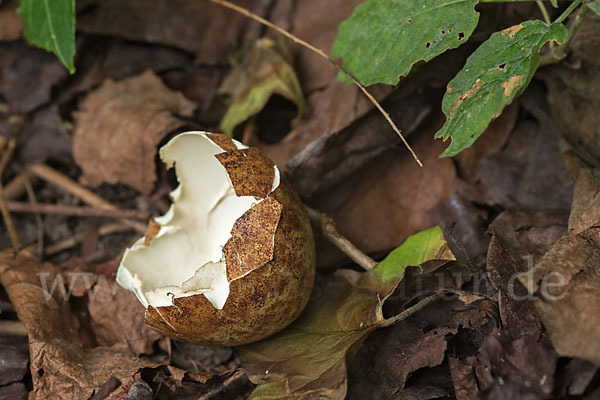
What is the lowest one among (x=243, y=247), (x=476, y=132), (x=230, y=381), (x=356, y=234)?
(x=230, y=381)

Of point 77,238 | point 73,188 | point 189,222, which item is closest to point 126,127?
point 73,188

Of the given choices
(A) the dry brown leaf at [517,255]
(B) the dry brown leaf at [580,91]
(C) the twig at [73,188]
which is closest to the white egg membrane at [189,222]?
(C) the twig at [73,188]

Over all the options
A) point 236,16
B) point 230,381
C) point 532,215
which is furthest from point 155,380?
point 236,16

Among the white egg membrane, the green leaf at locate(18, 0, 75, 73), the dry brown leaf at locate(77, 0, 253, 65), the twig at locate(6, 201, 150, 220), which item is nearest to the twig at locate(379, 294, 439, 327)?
the white egg membrane

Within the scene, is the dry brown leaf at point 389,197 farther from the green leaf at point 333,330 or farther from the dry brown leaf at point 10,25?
the dry brown leaf at point 10,25

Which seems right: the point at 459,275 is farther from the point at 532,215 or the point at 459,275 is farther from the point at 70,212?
the point at 70,212
